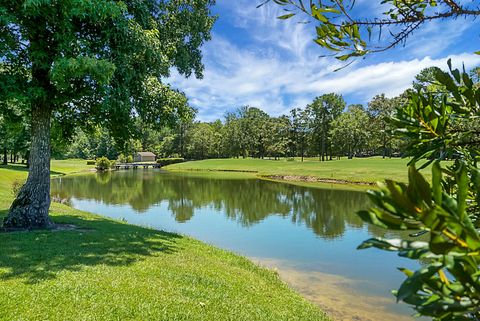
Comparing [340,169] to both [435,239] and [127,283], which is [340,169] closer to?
[127,283]

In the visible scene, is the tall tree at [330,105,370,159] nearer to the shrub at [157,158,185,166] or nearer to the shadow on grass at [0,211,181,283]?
the shrub at [157,158,185,166]

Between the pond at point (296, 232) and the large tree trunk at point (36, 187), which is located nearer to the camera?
the pond at point (296, 232)

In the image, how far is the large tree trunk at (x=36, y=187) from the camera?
964 cm

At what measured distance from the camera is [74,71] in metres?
7.83

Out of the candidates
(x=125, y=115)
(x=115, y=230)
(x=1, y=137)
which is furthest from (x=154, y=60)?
(x=1, y=137)

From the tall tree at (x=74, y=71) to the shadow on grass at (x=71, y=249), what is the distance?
156 centimetres

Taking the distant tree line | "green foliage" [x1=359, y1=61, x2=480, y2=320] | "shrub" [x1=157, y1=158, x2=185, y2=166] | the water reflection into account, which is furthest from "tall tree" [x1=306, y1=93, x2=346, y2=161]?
"green foliage" [x1=359, y1=61, x2=480, y2=320]

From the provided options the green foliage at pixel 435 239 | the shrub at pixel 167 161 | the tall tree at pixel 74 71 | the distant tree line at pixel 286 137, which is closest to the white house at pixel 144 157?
the distant tree line at pixel 286 137

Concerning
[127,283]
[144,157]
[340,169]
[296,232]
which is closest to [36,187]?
[127,283]

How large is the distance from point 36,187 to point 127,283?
5650 mm

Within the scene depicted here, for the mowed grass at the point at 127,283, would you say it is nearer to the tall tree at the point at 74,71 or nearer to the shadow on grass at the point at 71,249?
the shadow on grass at the point at 71,249

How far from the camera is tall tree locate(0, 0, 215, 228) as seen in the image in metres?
7.98

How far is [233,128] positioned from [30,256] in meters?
80.1

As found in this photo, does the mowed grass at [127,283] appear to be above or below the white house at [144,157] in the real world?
below
